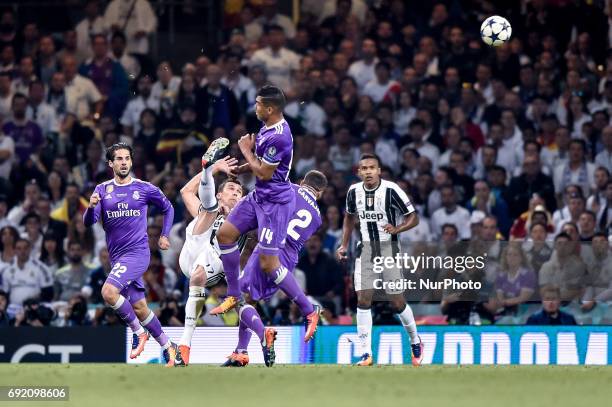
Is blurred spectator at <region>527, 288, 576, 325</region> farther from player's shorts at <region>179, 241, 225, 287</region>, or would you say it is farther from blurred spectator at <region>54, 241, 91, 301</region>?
blurred spectator at <region>54, 241, 91, 301</region>

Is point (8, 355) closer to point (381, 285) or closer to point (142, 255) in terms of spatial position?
point (142, 255)

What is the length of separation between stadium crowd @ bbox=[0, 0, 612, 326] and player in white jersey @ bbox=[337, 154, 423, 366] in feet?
6.12

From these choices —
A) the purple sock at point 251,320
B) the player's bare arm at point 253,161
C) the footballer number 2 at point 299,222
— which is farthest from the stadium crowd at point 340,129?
the player's bare arm at point 253,161

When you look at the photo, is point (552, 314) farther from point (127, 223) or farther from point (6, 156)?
point (6, 156)

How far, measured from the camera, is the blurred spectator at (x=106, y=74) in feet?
74.6

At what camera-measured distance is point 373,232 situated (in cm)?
1602

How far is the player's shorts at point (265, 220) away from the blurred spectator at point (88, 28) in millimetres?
10256

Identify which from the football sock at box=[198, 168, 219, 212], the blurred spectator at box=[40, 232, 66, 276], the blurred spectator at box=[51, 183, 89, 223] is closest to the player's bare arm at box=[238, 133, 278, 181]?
the football sock at box=[198, 168, 219, 212]

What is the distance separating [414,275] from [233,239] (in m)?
3.95

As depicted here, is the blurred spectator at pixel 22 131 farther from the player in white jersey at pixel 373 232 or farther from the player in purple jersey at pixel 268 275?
the player in purple jersey at pixel 268 275

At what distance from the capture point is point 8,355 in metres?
17.6

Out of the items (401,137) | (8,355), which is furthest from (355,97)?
(8,355)

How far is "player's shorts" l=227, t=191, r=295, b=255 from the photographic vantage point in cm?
1397

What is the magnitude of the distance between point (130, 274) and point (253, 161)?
6.58 feet
